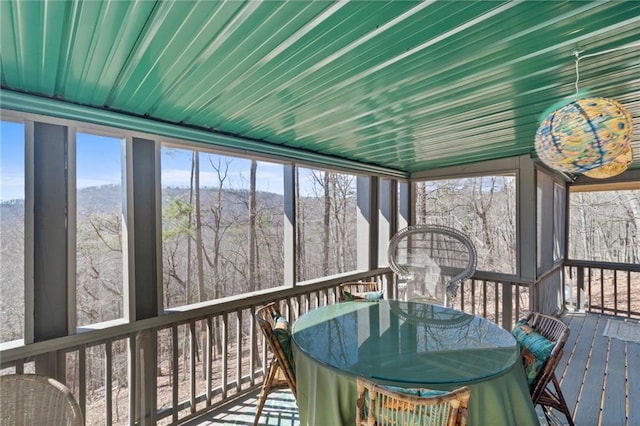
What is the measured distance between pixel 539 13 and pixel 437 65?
1.69ft

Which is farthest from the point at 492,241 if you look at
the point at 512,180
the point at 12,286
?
the point at 12,286

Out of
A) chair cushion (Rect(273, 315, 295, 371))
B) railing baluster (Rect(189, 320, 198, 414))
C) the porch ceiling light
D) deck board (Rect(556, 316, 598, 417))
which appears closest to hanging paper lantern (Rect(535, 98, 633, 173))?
the porch ceiling light

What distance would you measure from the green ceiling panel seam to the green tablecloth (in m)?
1.80

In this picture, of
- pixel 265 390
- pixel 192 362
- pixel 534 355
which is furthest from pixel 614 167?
pixel 192 362

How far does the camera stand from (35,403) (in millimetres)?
1610

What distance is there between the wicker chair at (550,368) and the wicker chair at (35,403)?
2.60 m

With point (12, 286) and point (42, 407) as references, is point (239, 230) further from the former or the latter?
point (42, 407)

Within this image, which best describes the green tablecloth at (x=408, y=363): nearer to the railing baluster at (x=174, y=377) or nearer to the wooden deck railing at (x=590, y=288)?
the railing baluster at (x=174, y=377)

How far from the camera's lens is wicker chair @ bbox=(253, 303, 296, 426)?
2.23 m

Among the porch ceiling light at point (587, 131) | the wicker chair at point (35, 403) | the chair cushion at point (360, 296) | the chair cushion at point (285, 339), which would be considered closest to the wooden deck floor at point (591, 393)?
the chair cushion at point (285, 339)

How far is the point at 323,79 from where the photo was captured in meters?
1.90

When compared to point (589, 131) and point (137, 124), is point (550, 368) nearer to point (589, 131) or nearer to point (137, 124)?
point (589, 131)

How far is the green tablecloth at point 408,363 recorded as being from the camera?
163cm

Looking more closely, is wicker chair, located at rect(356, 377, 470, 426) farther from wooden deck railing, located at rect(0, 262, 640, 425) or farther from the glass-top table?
wooden deck railing, located at rect(0, 262, 640, 425)
